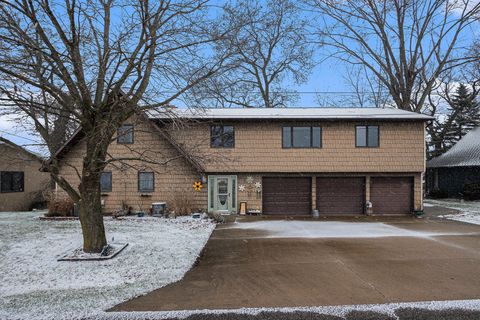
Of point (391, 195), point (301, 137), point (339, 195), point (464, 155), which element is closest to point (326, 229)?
point (339, 195)

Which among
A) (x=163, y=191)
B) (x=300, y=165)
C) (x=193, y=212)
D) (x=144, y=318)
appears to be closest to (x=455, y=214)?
(x=300, y=165)

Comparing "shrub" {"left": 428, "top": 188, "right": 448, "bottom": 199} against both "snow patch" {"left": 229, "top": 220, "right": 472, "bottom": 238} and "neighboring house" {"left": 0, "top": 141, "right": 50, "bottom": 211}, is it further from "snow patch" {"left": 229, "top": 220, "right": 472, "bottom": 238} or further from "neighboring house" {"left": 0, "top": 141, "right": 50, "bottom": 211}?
"neighboring house" {"left": 0, "top": 141, "right": 50, "bottom": 211}

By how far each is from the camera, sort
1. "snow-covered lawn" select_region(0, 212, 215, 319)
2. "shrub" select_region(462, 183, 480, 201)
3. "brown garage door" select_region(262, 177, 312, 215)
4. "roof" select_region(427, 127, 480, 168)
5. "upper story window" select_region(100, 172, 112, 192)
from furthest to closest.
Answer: "roof" select_region(427, 127, 480, 168) → "shrub" select_region(462, 183, 480, 201) → "brown garage door" select_region(262, 177, 312, 215) → "upper story window" select_region(100, 172, 112, 192) → "snow-covered lawn" select_region(0, 212, 215, 319)

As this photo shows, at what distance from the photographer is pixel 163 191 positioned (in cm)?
1619

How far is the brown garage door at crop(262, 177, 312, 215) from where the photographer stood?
55.6ft

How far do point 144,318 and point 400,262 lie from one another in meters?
5.60

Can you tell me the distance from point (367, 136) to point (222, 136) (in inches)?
272

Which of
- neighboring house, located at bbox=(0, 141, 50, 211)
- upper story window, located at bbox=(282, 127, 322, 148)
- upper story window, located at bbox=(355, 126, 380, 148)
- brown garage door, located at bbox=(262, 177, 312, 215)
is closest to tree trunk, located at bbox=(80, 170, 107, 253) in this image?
brown garage door, located at bbox=(262, 177, 312, 215)

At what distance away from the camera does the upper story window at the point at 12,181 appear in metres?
20.2

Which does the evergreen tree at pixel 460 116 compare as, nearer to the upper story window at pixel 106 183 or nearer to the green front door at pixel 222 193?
the green front door at pixel 222 193

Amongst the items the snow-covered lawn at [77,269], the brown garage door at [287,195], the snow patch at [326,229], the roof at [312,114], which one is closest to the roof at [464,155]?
the roof at [312,114]

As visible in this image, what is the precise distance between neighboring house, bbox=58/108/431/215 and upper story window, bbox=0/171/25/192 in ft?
22.7

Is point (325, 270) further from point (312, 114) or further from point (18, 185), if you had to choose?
point (18, 185)

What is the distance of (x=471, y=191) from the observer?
74.6 feet
